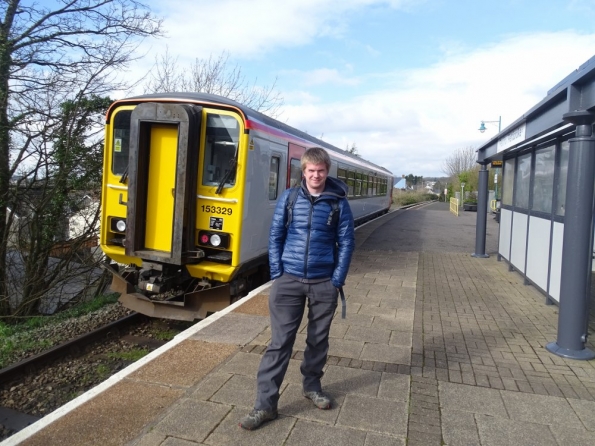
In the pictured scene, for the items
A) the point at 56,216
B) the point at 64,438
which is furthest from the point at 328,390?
the point at 56,216

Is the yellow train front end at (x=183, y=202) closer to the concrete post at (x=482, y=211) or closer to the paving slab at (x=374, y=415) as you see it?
the paving slab at (x=374, y=415)

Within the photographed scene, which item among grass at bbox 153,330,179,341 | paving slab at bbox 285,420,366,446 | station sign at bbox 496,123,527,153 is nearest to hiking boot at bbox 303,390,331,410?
paving slab at bbox 285,420,366,446

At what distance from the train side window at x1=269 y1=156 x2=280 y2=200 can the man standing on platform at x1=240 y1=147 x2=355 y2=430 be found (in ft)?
13.3

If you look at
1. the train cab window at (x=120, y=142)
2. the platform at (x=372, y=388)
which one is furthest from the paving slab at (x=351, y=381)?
the train cab window at (x=120, y=142)

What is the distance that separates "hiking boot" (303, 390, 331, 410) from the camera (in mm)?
3455

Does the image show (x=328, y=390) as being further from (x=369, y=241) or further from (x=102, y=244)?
(x=369, y=241)

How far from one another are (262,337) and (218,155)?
2612 millimetres

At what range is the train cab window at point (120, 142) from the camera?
266 inches

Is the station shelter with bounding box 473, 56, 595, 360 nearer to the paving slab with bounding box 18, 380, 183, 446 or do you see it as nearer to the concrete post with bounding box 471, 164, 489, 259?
the concrete post with bounding box 471, 164, 489, 259

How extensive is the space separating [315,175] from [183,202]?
3.27 meters

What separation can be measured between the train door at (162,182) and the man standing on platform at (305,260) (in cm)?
308

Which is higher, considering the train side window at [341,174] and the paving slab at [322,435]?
the train side window at [341,174]

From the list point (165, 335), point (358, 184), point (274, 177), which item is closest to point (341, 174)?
point (358, 184)

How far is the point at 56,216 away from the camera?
9977mm
